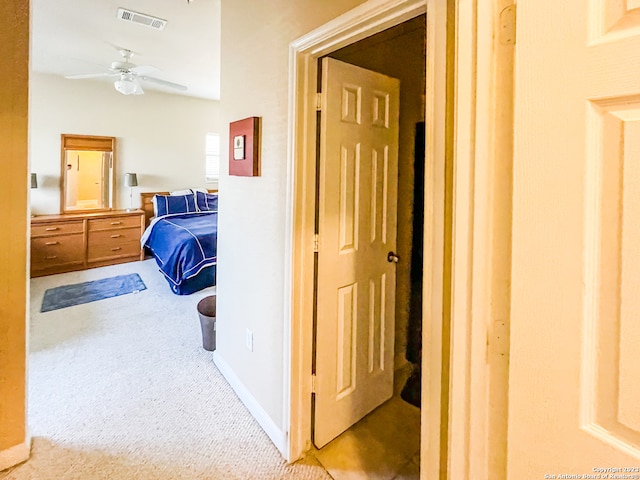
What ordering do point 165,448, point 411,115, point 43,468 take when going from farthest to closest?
1. point 411,115
2. point 165,448
3. point 43,468

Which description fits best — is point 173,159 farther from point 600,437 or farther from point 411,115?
point 600,437

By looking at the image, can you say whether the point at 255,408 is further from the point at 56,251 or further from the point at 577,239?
the point at 56,251

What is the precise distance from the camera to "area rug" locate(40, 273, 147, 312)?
391cm

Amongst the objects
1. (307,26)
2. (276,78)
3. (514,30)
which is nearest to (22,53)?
(276,78)

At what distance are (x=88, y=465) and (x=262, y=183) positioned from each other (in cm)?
162

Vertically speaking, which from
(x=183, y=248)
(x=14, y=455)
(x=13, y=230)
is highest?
(x=13, y=230)

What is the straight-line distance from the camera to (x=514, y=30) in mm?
709

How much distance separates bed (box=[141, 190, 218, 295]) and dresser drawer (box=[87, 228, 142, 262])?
201 millimetres

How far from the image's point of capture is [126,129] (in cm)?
579

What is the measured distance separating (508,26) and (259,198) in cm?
149

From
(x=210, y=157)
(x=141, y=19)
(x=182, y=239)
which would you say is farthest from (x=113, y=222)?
(x=141, y=19)

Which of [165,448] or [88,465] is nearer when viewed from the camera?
[88,465]

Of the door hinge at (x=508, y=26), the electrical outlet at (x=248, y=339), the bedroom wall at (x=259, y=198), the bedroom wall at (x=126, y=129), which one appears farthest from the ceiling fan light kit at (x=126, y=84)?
the door hinge at (x=508, y=26)

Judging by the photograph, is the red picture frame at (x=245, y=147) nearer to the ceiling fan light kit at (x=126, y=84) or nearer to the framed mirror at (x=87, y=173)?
the ceiling fan light kit at (x=126, y=84)
